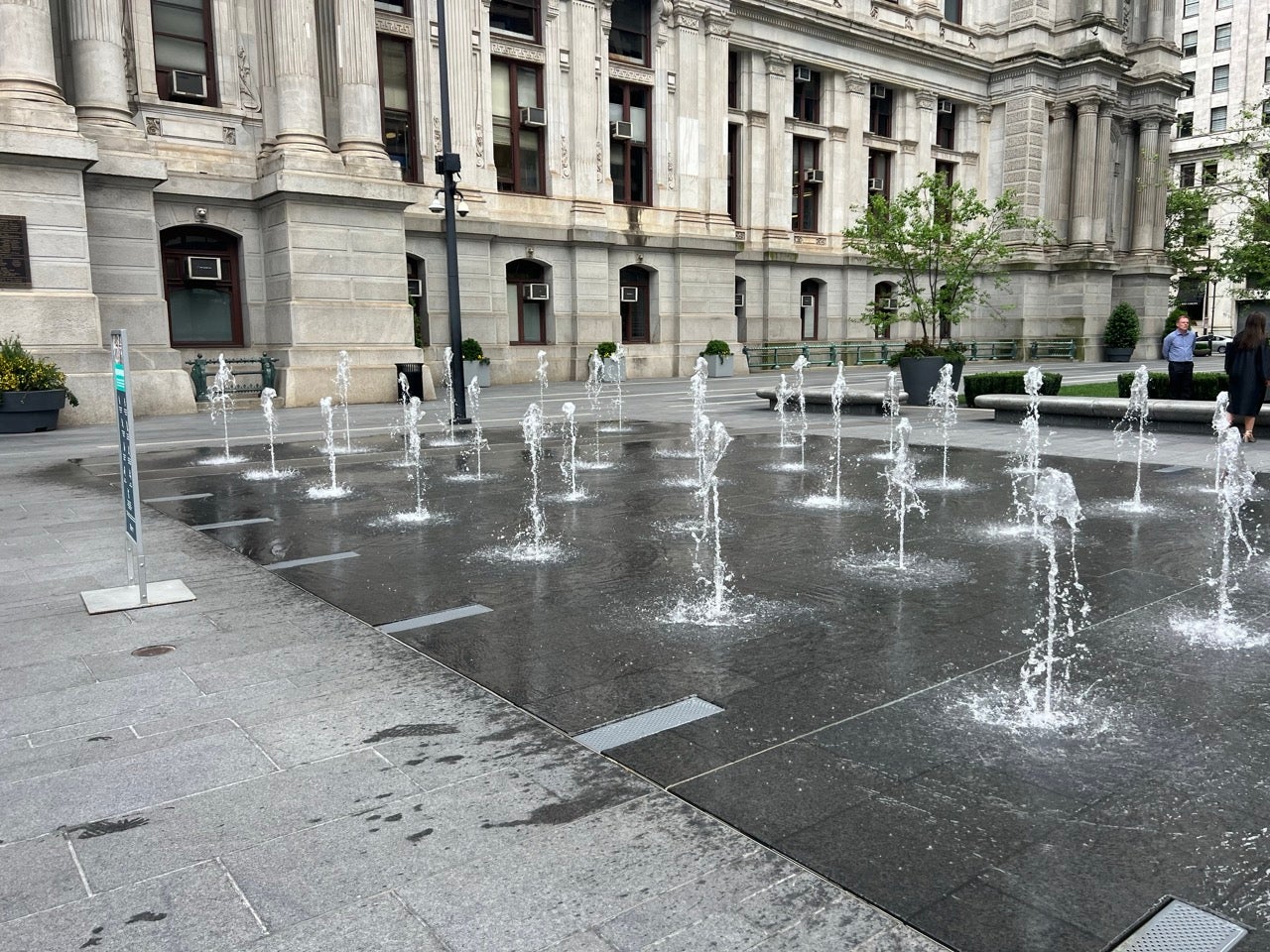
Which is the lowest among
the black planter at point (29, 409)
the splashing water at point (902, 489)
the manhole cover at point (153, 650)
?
the manhole cover at point (153, 650)

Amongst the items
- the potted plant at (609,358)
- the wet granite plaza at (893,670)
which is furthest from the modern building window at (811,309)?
the wet granite plaza at (893,670)

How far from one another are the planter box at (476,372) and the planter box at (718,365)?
8226 mm

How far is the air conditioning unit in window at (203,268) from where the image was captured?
22391 mm

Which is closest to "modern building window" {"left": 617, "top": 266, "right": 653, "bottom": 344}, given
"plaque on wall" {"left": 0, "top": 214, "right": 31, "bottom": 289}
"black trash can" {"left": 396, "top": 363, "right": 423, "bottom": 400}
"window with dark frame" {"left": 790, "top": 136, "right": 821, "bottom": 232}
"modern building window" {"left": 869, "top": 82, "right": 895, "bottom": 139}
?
"window with dark frame" {"left": 790, "top": 136, "right": 821, "bottom": 232}

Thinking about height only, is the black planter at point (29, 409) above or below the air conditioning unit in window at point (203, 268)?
below

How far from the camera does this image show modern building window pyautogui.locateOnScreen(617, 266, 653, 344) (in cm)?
3225

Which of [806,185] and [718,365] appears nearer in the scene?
[718,365]

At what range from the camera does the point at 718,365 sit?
107ft

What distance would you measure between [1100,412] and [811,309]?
25.1 m

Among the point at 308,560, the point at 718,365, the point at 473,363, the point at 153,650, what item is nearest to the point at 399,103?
the point at 473,363

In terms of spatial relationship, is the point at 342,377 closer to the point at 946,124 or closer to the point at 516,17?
the point at 516,17

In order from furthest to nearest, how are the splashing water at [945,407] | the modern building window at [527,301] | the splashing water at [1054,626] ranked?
the modern building window at [527,301] → the splashing water at [945,407] → the splashing water at [1054,626]

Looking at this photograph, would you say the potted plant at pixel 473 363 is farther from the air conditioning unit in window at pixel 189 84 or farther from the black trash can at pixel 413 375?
the air conditioning unit in window at pixel 189 84

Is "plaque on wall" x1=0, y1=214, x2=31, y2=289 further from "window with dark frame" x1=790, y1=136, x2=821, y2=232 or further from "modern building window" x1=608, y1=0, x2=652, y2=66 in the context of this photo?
"window with dark frame" x1=790, y1=136, x2=821, y2=232
